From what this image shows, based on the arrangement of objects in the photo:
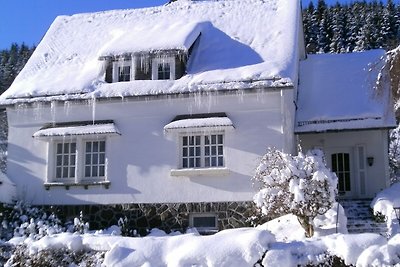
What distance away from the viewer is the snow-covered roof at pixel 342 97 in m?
16.4

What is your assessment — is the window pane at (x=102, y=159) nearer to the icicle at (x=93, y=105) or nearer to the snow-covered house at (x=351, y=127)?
the icicle at (x=93, y=105)

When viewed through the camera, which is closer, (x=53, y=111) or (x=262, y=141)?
(x=262, y=141)

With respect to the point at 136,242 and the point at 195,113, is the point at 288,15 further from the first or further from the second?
the point at 136,242

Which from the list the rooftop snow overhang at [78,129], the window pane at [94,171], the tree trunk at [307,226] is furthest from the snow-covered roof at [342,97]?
the window pane at [94,171]

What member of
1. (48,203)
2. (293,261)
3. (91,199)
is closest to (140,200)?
(91,199)

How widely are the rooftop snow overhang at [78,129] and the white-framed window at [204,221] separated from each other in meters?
3.47

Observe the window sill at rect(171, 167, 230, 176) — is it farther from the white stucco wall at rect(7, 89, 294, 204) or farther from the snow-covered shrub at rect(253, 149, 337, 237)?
the snow-covered shrub at rect(253, 149, 337, 237)

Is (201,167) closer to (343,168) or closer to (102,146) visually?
(102,146)

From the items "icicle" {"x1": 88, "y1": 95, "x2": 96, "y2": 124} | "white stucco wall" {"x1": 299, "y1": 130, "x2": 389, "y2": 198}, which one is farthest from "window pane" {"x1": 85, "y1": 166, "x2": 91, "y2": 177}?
"white stucco wall" {"x1": 299, "y1": 130, "x2": 389, "y2": 198}

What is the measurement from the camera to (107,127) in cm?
1650

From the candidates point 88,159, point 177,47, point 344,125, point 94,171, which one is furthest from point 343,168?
point 88,159

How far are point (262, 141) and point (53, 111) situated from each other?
22.3 feet

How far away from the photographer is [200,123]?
15711mm

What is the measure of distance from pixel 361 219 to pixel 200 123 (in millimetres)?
5194
